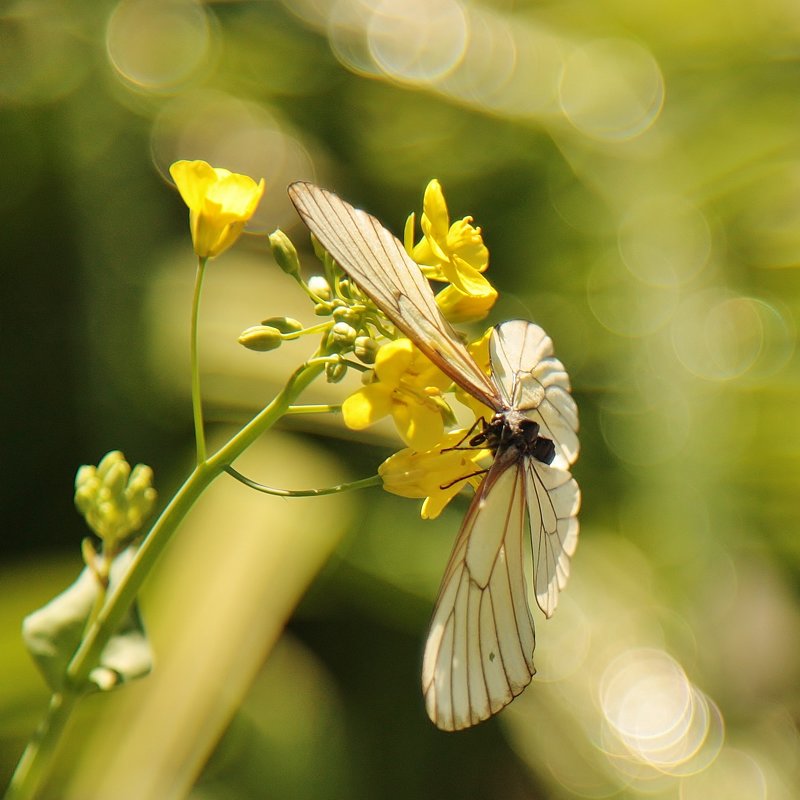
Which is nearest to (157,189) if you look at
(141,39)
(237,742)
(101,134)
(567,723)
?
(101,134)

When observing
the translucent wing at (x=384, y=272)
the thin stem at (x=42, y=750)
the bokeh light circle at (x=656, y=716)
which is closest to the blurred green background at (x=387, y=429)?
the bokeh light circle at (x=656, y=716)

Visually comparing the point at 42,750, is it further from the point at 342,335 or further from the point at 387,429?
the point at 387,429

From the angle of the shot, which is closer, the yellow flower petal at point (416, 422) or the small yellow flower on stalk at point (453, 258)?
the yellow flower petal at point (416, 422)

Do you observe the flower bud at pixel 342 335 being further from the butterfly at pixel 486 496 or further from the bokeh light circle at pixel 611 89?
the bokeh light circle at pixel 611 89

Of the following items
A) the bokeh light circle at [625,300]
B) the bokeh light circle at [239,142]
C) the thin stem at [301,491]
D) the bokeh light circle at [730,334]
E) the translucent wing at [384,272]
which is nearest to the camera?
the translucent wing at [384,272]

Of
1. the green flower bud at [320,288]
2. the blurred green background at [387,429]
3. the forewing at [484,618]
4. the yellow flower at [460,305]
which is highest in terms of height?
the yellow flower at [460,305]

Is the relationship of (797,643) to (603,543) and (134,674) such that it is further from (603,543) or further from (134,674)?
(134,674)
